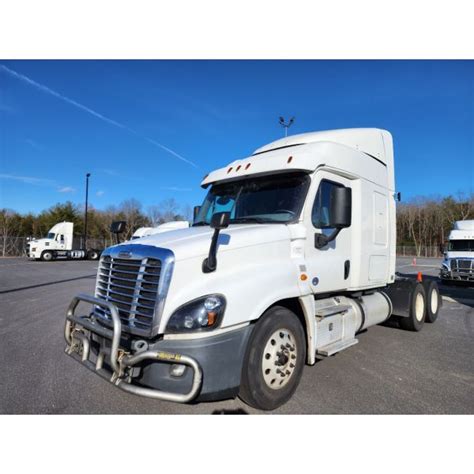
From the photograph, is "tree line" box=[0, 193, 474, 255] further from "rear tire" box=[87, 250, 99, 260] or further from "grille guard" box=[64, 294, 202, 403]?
"grille guard" box=[64, 294, 202, 403]

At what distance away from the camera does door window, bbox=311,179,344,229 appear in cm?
400

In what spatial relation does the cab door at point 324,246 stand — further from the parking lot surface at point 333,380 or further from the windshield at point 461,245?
the windshield at point 461,245

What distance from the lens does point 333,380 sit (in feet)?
13.7

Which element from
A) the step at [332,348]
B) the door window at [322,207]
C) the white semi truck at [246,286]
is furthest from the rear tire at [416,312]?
the door window at [322,207]

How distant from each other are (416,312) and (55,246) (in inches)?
1225

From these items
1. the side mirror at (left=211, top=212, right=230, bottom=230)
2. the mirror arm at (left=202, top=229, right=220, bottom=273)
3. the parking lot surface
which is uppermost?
the side mirror at (left=211, top=212, right=230, bottom=230)

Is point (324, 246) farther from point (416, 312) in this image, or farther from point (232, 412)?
point (416, 312)

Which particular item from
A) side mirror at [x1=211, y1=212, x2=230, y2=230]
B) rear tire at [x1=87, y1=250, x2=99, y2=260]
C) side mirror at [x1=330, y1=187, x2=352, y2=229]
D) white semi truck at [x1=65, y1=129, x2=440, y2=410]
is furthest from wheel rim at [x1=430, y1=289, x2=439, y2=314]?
rear tire at [x1=87, y1=250, x2=99, y2=260]

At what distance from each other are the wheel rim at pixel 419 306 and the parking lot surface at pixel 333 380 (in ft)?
1.08

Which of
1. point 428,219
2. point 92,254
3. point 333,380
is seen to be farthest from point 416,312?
point 428,219

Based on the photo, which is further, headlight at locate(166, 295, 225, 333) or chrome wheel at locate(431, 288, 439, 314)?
chrome wheel at locate(431, 288, 439, 314)

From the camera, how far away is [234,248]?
10.6 ft

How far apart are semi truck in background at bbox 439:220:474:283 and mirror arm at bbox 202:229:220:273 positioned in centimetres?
1573

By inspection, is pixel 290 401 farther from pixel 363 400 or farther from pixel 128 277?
pixel 128 277
